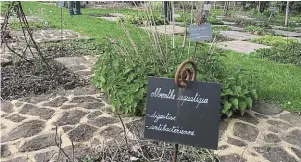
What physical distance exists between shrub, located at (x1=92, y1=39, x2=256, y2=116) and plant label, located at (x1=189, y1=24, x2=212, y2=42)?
0.84 feet

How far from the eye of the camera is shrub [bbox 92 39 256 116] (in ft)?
9.95

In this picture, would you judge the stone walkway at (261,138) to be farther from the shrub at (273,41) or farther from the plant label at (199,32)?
the shrub at (273,41)

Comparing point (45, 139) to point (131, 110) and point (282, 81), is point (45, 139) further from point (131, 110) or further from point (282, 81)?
point (282, 81)

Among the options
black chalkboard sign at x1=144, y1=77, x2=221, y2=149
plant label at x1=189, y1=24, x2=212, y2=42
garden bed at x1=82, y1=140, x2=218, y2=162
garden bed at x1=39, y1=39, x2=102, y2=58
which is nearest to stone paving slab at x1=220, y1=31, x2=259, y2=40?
garden bed at x1=39, y1=39, x2=102, y2=58

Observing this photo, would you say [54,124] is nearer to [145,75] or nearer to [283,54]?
[145,75]

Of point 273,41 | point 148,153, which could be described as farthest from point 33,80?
point 273,41

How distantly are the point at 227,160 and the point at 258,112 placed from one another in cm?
108

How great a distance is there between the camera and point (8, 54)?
209 inches

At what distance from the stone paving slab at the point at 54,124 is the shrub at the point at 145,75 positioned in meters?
0.19

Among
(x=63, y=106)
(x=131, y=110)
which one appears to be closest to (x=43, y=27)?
(x=63, y=106)

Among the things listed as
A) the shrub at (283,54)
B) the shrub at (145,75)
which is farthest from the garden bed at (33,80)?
Answer: the shrub at (283,54)

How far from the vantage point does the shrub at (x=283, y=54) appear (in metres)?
5.57

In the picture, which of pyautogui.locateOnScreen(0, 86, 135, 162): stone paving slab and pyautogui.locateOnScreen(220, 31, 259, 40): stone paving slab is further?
pyautogui.locateOnScreen(220, 31, 259, 40): stone paving slab

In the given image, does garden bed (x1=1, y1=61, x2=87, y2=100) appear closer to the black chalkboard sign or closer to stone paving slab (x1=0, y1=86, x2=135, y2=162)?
stone paving slab (x1=0, y1=86, x2=135, y2=162)
